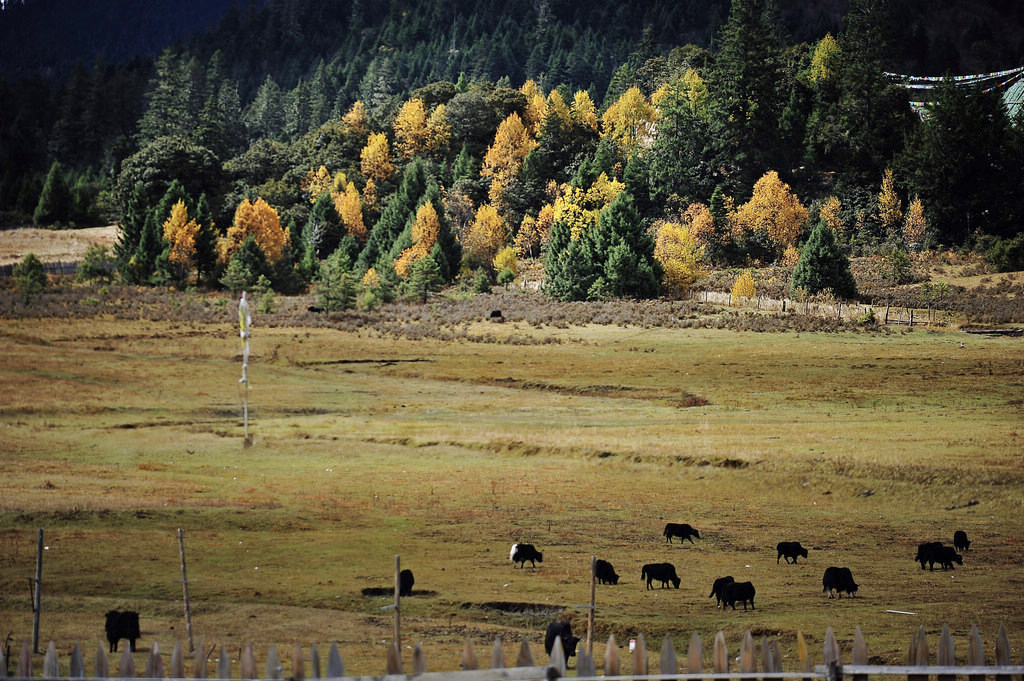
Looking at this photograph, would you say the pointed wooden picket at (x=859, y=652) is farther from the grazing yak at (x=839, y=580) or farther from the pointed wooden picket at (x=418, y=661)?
the grazing yak at (x=839, y=580)

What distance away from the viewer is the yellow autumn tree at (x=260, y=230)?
76625 millimetres

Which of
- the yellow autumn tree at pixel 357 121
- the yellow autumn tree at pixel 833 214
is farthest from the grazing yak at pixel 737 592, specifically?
the yellow autumn tree at pixel 357 121

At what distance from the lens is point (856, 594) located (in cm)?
1728

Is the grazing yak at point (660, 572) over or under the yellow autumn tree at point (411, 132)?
under

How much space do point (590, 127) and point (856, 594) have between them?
85.1 metres

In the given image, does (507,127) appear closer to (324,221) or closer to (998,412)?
(324,221)

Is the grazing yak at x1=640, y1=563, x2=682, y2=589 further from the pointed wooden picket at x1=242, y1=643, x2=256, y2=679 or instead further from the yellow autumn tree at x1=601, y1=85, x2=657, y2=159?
the yellow autumn tree at x1=601, y1=85, x2=657, y2=159

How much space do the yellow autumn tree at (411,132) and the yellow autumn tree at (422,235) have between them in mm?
21709

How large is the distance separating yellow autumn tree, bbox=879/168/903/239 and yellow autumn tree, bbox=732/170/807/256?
5331mm

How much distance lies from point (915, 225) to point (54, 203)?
57848mm

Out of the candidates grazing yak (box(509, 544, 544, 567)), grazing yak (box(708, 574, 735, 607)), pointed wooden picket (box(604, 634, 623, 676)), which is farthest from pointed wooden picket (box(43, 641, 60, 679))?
grazing yak (box(509, 544, 544, 567))

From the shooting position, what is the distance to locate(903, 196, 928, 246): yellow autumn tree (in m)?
64.8

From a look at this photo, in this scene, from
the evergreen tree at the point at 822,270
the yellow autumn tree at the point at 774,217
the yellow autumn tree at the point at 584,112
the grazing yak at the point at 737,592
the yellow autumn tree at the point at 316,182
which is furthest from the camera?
the yellow autumn tree at the point at 584,112

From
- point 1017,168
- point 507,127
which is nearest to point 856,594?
point 1017,168
